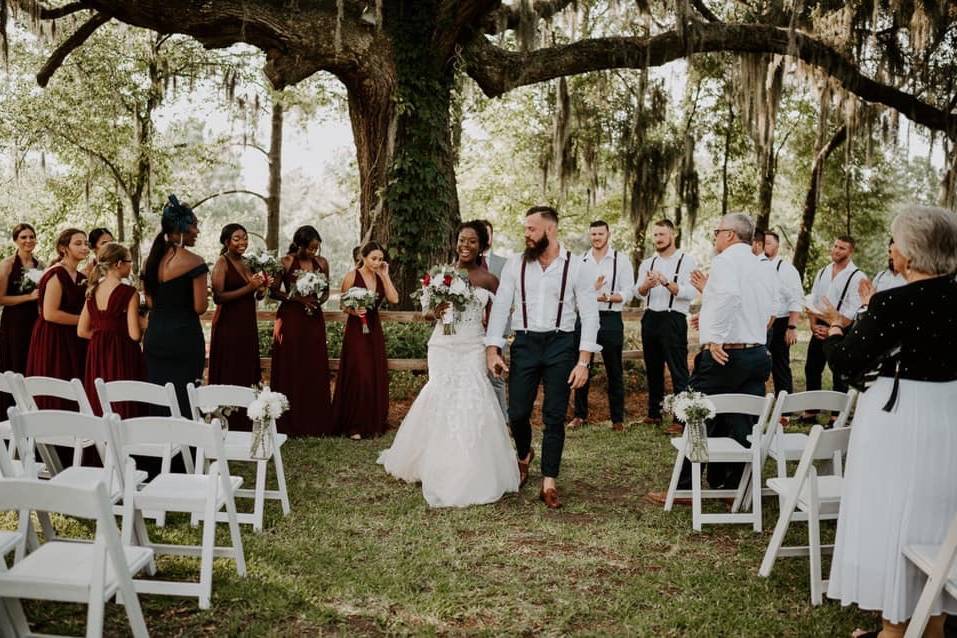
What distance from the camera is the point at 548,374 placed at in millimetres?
5160

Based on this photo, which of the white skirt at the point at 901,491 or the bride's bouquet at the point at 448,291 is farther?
the bride's bouquet at the point at 448,291

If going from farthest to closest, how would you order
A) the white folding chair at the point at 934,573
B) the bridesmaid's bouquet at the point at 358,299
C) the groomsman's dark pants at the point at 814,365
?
the groomsman's dark pants at the point at 814,365
the bridesmaid's bouquet at the point at 358,299
the white folding chair at the point at 934,573

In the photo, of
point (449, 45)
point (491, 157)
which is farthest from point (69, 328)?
point (491, 157)

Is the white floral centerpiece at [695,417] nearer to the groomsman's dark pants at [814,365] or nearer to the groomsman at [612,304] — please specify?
the groomsman at [612,304]

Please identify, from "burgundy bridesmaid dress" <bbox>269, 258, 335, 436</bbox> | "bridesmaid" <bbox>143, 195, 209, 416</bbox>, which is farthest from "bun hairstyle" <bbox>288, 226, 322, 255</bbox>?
"bridesmaid" <bbox>143, 195, 209, 416</bbox>

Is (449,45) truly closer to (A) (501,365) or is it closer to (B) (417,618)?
(A) (501,365)

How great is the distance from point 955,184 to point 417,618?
11.9 m

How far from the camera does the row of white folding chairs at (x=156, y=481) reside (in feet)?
10.6

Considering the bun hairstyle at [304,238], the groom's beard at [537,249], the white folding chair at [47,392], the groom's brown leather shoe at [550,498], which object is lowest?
the groom's brown leather shoe at [550,498]

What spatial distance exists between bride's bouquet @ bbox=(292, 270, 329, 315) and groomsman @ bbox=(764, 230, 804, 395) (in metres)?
4.56

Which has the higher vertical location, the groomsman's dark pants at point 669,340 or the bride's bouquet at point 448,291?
the bride's bouquet at point 448,291

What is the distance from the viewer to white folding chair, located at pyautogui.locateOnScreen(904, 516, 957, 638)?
2650mm

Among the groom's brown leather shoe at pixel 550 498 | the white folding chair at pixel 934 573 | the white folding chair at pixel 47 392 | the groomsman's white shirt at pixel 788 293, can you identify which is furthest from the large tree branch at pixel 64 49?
the white folding chair at pixel 934 573

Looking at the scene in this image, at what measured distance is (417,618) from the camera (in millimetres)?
3430
